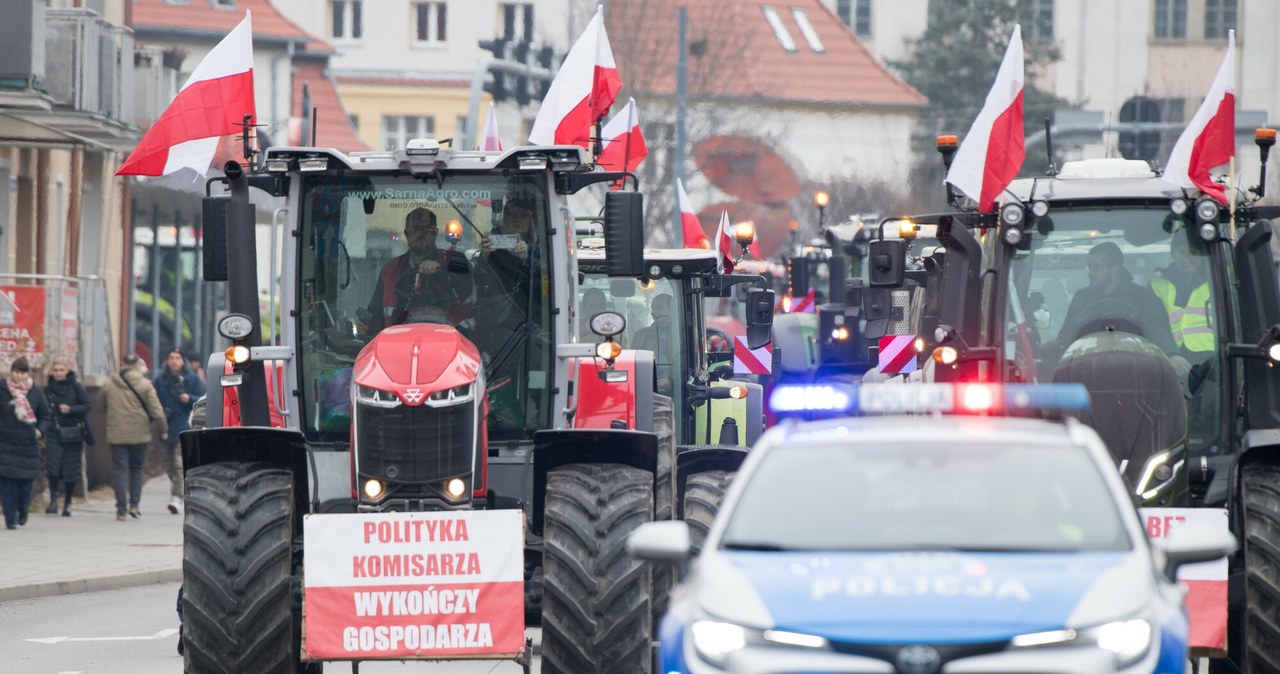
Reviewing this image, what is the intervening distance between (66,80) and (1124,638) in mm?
22313

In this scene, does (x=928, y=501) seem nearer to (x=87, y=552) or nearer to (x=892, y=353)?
(x=892, y=353)

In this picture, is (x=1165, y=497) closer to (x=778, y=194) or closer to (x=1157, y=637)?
(x=1157, y=637)

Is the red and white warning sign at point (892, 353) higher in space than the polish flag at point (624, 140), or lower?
lower

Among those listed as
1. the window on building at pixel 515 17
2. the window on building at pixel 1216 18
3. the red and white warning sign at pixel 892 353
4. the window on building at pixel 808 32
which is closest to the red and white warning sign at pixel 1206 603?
the red and white warning sign at pixel 892 353

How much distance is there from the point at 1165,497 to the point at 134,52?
23.9 m

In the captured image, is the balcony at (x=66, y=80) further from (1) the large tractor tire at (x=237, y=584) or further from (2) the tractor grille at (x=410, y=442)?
(1) the large tractor tire at (x=237, y=584)

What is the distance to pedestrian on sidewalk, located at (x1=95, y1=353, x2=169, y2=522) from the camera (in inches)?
1012

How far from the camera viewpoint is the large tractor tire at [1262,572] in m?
10.1

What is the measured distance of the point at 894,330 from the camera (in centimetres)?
2088

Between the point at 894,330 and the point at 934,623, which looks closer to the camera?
the point at 934,623

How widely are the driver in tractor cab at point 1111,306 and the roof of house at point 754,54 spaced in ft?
146

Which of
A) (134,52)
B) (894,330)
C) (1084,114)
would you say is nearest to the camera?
(894,330)

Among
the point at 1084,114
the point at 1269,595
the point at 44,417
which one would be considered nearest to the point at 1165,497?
the point at 1269,595

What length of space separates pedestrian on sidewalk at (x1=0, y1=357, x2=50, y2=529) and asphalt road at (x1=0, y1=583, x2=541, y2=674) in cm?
434
